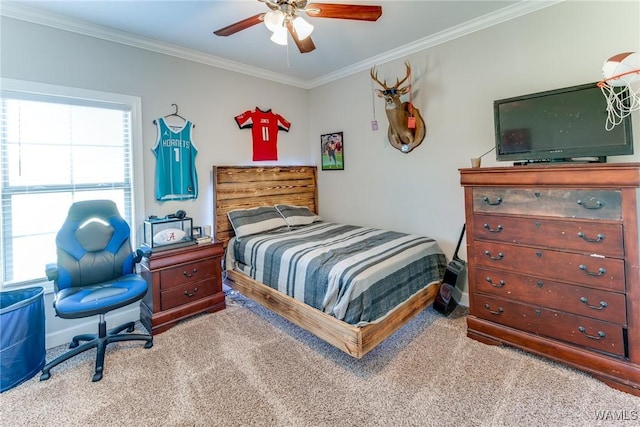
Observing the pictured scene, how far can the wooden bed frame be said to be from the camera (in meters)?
2.08

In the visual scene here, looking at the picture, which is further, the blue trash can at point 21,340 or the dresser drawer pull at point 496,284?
the dresser drawer pull at point 496,284

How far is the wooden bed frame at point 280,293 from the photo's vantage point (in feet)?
6.82

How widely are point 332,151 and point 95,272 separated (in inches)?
115

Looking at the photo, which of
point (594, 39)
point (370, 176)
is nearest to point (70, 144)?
point (370, 176)

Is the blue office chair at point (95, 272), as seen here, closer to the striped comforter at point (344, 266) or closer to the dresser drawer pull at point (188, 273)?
the dresser drawer pull at point (188, 273)

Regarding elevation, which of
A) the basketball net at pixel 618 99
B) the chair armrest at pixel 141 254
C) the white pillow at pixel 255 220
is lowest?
the chair armrest at pixel 141 254

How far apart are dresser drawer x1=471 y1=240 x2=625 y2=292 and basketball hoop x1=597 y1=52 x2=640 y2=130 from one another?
34.7 inches

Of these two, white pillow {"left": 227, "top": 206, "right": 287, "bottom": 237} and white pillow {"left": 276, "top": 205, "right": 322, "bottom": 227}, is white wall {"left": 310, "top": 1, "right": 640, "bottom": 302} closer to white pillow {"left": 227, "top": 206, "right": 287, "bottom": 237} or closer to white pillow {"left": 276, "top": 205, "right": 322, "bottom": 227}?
white pillow {"left": 276, "top": 205, "right": 322, "bottom": 227}

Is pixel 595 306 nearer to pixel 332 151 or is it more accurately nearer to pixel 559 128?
pixel 559 128

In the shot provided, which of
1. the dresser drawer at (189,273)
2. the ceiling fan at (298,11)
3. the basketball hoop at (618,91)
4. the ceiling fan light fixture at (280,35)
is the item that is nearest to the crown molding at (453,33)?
the basketball hoop at (618,91)

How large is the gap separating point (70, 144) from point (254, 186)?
1786mm

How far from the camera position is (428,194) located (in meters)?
3.21

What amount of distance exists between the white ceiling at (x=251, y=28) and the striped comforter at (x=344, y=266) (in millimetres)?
1943

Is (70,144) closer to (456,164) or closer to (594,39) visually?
(456,164)
